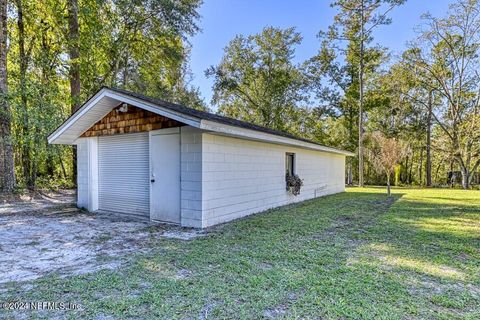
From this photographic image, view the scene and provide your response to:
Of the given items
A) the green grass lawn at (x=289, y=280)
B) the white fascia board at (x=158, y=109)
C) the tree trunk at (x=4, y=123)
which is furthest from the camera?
the tree trunk at (x=4, y=123)

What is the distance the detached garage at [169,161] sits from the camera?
5695 millimetres

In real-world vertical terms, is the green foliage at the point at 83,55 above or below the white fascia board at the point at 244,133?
above

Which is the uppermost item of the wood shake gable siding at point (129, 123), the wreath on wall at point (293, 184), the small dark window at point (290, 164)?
the wood shake gable siding at point (129, 123)

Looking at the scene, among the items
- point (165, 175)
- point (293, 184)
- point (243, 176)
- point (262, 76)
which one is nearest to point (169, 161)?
point (165, 175)

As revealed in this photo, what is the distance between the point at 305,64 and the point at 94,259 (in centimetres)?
2194

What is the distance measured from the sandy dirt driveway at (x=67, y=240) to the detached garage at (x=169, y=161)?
0.51 meters

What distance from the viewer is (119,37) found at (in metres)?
13.1

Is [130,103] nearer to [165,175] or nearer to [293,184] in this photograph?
[165,175]

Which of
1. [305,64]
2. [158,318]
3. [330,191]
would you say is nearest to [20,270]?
[158,318]

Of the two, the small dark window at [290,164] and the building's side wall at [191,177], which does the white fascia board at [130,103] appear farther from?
the small dark window at [290,164]

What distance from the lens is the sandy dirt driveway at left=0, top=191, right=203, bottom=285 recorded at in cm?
353

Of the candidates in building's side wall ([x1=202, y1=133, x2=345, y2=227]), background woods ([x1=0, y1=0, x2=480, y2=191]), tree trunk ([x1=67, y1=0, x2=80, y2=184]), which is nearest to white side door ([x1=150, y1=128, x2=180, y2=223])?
building's side wall ([x1=202, y1=133, x2=345, y2=227])

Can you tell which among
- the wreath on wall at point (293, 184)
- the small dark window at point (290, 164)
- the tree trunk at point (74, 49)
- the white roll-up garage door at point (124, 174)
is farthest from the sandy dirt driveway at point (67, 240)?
the tree trunk at point (74, 49)

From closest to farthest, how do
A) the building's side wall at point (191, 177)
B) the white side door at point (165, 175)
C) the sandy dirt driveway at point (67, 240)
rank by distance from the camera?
the sandy dirt driveway at point (67, 240) → the building's side wall at point (191, 177) → the white side door at point (165, 175)
